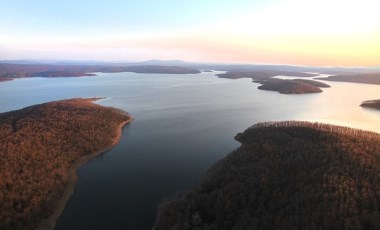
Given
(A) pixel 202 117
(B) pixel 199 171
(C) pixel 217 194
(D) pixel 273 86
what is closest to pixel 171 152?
(B) pixel 199 171

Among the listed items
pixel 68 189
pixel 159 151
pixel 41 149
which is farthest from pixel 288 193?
pixel 41 149

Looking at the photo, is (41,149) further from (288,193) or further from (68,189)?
(288,193)

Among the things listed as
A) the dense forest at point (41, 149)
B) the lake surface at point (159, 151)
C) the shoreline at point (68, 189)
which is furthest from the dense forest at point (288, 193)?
the dense forest at point (41, 149)

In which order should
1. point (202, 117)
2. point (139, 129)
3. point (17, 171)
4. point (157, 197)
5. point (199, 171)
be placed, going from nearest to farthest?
point (157, 197) → point (17, 171) → point (199, 171) → point (139, 129) → point (202, 117)

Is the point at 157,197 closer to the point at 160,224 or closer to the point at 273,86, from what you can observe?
the point at 160,224

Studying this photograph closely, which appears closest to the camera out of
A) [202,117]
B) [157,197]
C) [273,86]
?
[157,197]

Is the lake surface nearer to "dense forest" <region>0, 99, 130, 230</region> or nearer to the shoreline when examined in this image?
the shoreline

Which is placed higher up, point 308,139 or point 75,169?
point 308,139
